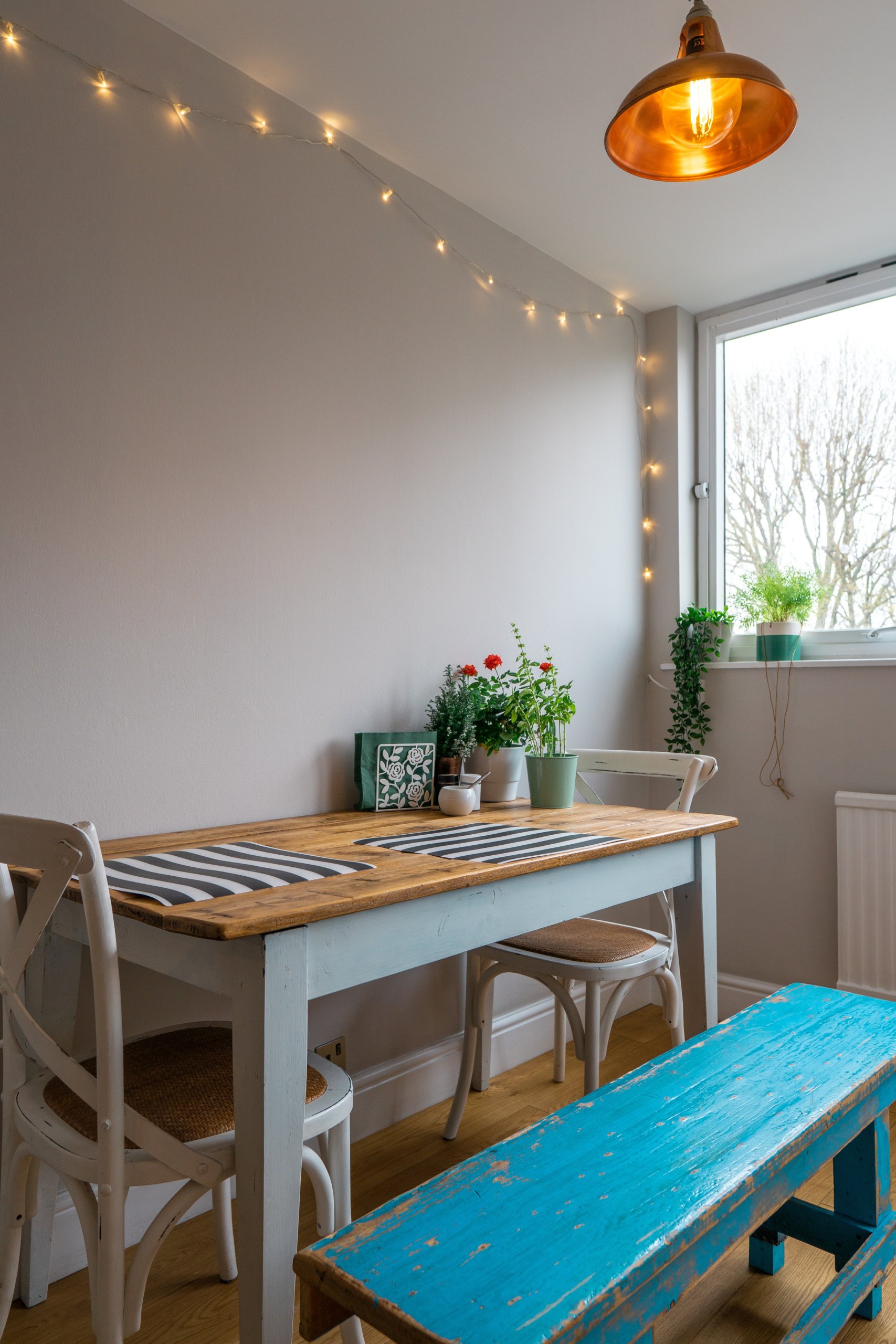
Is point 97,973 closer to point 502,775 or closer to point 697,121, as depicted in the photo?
point 502,775

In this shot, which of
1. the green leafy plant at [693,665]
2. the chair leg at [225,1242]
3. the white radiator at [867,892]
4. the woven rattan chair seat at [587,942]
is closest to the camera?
the chair leg at [225,1242]

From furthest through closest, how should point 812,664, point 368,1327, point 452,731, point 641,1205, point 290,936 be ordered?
point 812,664 < point 452,731 < point 368,1327 < point 290,936 < point 641,1205

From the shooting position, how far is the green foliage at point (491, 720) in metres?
2.26

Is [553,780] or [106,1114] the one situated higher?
[553,780]

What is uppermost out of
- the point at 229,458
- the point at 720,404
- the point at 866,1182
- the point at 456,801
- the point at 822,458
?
the point at 720,404

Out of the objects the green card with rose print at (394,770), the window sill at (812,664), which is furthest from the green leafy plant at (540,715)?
the window sill at (812,664)

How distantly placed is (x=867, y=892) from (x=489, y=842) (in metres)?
1.55

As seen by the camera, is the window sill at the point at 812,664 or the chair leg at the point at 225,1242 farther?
the window sill at the point at 812,664

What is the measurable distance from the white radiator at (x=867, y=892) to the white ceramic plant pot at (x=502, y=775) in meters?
1.08

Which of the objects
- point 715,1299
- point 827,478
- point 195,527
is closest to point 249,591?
point 195,527

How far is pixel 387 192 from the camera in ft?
7.50

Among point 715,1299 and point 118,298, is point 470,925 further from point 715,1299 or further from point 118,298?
point 118,298

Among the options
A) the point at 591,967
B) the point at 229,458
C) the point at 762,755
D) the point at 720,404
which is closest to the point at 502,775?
the point at 591,967

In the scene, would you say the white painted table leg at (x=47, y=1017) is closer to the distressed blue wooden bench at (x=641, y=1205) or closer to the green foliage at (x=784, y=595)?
the distressed blue wooden bench at (x=641, y=1205)
